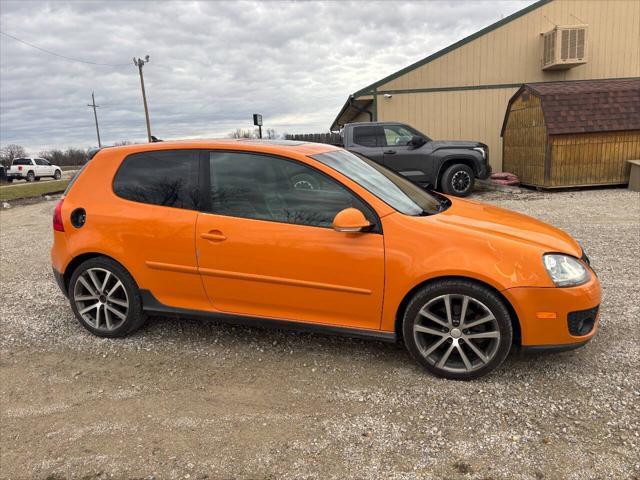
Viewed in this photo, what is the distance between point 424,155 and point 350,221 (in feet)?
30.0

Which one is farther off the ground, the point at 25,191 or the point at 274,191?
the point at 274,191

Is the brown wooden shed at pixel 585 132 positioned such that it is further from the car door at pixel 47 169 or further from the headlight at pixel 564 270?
the car door at pixel 47 169

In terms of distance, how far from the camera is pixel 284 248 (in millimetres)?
3197

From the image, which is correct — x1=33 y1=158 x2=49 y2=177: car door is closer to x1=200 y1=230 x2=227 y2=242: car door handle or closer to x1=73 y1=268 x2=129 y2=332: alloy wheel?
x1=73 y1=268 x2=129 y2=332: alloy wheel

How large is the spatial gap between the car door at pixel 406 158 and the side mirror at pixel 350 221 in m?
8.83

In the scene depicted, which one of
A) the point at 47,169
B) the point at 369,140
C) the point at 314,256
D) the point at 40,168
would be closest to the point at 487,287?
the point at 314,256

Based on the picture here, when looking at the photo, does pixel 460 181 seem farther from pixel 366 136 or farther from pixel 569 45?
pixel 569 45

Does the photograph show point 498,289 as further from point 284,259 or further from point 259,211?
point 259,211

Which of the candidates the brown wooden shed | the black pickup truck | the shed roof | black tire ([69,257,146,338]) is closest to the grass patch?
Answer: the black pickup truck

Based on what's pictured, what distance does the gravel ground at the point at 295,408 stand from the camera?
7.80 feet

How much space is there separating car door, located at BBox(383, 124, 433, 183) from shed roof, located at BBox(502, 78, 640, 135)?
327 cm

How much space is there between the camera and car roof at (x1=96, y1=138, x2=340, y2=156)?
345 cm

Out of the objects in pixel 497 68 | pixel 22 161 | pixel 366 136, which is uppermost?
pixel 497 68

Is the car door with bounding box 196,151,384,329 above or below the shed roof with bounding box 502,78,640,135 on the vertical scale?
below
